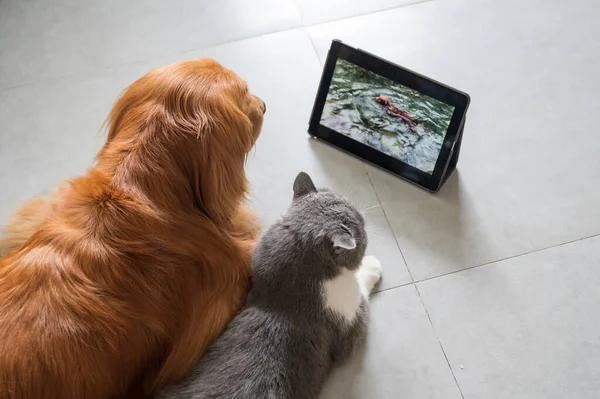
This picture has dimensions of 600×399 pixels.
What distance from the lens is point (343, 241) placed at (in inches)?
49.8

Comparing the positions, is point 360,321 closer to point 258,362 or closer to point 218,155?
point 258,362

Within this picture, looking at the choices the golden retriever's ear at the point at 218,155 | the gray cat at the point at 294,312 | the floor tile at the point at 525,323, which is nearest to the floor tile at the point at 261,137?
the floor tile at the point at 525,323

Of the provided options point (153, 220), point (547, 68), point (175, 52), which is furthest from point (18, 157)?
point (547, 68)

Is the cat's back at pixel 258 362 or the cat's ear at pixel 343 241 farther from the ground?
the cat's ear at pixel 343 241

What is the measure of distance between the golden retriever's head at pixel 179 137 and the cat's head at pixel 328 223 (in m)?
0.21

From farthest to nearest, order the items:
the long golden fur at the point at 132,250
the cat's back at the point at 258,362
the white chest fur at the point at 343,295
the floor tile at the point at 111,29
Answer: the floor tile at the point at 111,29 → the white chest fur at the point at 343,295 → the cat's back at the point at 258,362 → the long golden fur at the point at 132,250

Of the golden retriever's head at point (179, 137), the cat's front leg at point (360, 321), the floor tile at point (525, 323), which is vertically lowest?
the floor tile at point (525, 323)

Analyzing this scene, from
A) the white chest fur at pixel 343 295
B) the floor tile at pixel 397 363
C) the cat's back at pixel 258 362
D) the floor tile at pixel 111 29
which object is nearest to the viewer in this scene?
the cat's back at pixel 258 362

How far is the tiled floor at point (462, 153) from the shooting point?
1.50m

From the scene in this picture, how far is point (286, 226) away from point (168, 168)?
34 centimetres

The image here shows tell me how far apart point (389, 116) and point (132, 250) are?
85cm

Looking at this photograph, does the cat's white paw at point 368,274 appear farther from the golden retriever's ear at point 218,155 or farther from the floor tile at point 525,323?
the golden retriever's ear at point 218,155

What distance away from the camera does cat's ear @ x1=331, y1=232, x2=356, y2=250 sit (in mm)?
1249

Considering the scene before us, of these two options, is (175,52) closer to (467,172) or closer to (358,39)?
(358,39)
